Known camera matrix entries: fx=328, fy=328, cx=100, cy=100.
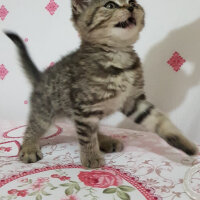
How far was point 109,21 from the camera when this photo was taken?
960 mm

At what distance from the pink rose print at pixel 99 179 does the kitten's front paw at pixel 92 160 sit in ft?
0.13

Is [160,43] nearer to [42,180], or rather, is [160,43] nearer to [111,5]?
[111,5]

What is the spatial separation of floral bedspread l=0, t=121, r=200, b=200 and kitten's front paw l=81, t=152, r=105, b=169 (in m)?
0.02

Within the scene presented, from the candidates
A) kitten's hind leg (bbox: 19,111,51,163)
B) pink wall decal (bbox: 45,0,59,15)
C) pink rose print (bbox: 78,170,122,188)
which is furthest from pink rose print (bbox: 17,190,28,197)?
pink wall decal (bbox: 45,0,59,15)

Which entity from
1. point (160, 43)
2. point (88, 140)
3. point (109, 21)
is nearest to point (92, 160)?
point (88, 140)

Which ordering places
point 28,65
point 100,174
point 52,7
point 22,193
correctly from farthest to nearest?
point 52,7
point 28,65
point 100,174
point 22,193

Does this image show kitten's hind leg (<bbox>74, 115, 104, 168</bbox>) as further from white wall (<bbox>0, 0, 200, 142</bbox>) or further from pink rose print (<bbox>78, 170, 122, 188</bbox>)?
white wall (<bbox>0, 0, 200, 142</bbox>)

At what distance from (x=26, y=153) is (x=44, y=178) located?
20cm

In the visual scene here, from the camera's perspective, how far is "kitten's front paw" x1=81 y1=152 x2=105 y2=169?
39.3 inches

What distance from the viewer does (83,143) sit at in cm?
103

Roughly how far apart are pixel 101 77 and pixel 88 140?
20cm

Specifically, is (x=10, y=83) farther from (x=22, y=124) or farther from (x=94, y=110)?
(x=94, y=110)

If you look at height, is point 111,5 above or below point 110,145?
above

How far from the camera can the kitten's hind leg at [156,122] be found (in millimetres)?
1009
